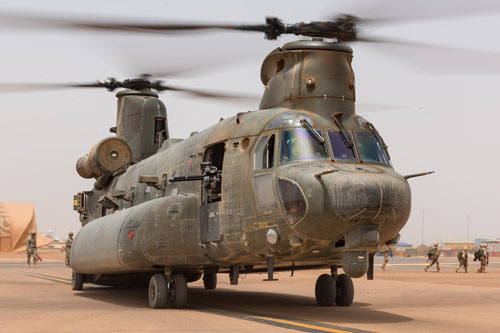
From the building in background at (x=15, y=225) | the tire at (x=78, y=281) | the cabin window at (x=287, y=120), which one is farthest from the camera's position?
the building in background at (x=15, y=225)

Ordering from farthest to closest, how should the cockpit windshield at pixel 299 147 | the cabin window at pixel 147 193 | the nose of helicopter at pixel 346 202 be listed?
the cabin window at pixel 147 193, the cockpit windshield at pixel 299 147, the nose of helicopter at pixel 346 202

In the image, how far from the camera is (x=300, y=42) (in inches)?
499

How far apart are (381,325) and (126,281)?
960 cm

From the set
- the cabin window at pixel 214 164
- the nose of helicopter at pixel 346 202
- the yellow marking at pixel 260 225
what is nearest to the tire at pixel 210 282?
the cabin window at pixel 214 164

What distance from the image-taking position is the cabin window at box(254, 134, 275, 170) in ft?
38.3

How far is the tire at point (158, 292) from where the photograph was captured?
13.1 m

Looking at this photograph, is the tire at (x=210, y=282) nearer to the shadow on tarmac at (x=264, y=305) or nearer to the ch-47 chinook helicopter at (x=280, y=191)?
the shadow on tarmac at (x=264, y=305)

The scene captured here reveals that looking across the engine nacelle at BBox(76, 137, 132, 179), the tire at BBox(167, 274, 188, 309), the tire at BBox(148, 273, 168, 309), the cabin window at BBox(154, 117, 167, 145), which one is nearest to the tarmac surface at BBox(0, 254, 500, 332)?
the tire at BBox(148, 273, 168, 309)

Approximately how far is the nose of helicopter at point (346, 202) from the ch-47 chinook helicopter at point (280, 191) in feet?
0.06

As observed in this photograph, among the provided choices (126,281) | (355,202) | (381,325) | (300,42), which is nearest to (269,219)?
(355,202)

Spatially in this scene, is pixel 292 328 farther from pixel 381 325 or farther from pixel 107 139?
pixel 107 139

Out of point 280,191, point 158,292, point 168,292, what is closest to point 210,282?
point 168,292

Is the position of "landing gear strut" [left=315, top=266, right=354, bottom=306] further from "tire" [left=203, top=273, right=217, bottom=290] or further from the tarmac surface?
"tire" [left=203, top=273, right=217, bottom=290]

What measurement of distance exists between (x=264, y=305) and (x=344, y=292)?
170 centimetres
